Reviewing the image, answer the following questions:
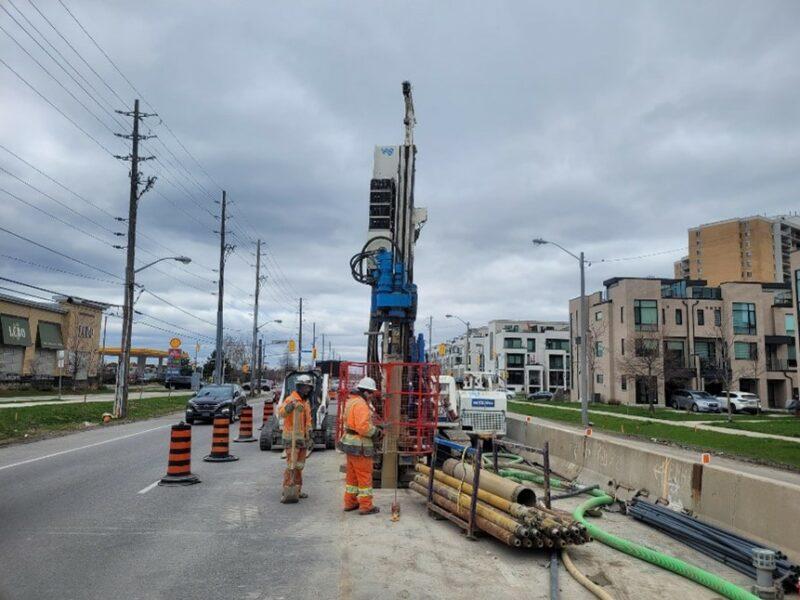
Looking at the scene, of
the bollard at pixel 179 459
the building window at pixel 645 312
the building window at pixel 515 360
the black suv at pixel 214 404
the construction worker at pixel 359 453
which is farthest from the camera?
the building window at pixel 515 360

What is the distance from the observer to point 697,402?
43406mm

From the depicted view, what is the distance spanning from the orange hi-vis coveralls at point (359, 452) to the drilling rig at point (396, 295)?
1320 millimetres

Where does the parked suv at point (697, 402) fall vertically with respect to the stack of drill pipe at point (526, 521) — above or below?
below

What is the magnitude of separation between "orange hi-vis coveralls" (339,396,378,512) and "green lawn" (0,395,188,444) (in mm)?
15025

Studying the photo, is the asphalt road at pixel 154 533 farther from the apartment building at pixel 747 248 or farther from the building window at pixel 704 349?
the apartment building at pixel 747 248

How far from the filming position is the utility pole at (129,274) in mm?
29125

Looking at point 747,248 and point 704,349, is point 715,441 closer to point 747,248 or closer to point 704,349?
point 704,349

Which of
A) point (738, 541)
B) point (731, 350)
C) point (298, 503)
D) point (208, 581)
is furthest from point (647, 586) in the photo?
point (731, 350)

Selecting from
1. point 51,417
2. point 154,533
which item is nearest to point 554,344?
point 51,417

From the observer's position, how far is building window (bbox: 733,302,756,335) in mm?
58469

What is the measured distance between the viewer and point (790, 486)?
7.12 meters

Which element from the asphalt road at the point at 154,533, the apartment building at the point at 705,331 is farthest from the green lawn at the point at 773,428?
the apartment building at the point at 705,331

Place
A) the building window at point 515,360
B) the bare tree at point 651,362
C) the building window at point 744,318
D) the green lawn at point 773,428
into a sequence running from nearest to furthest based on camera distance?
the green lawn at point 773,428, the bare tree at point 651,362, the building window at point 744,318, the building window at point 515,360

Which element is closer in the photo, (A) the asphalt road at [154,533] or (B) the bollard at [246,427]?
(A) the asphalt road at [154,533]
